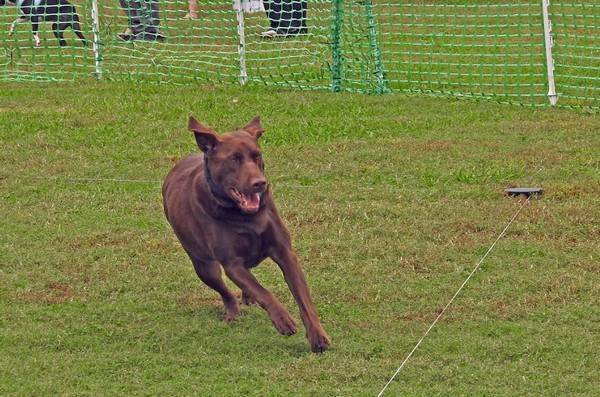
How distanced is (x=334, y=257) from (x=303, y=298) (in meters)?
1.62

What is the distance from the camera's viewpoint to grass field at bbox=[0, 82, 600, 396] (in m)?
5.61

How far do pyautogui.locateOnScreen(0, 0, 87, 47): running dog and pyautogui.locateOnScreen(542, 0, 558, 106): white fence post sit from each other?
18.9 feet

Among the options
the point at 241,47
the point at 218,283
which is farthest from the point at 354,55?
the point at 218,283

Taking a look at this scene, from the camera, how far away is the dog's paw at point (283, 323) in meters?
5.67

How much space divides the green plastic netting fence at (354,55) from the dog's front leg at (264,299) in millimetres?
7047

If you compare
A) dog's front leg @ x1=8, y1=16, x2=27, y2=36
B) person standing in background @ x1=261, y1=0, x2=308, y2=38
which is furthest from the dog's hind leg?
dog's front leg @ x1=8, y1=16, x2=27, y2=36

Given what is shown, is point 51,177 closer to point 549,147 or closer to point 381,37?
point 549,147

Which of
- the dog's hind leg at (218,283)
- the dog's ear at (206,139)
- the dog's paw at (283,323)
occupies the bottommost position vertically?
the dog's hind leg at (218,283)

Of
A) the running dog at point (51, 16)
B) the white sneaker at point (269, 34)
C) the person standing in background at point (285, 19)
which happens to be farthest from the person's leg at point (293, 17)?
the running dog at point (51, 16)

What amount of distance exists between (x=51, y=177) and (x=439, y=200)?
3.02 meters

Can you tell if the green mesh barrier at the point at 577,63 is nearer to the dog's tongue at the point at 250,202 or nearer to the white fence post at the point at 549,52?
the white fence post at the point at 549,52

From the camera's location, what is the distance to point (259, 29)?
17.4 m

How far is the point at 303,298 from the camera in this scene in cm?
580

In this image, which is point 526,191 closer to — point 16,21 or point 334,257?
point 334,257
